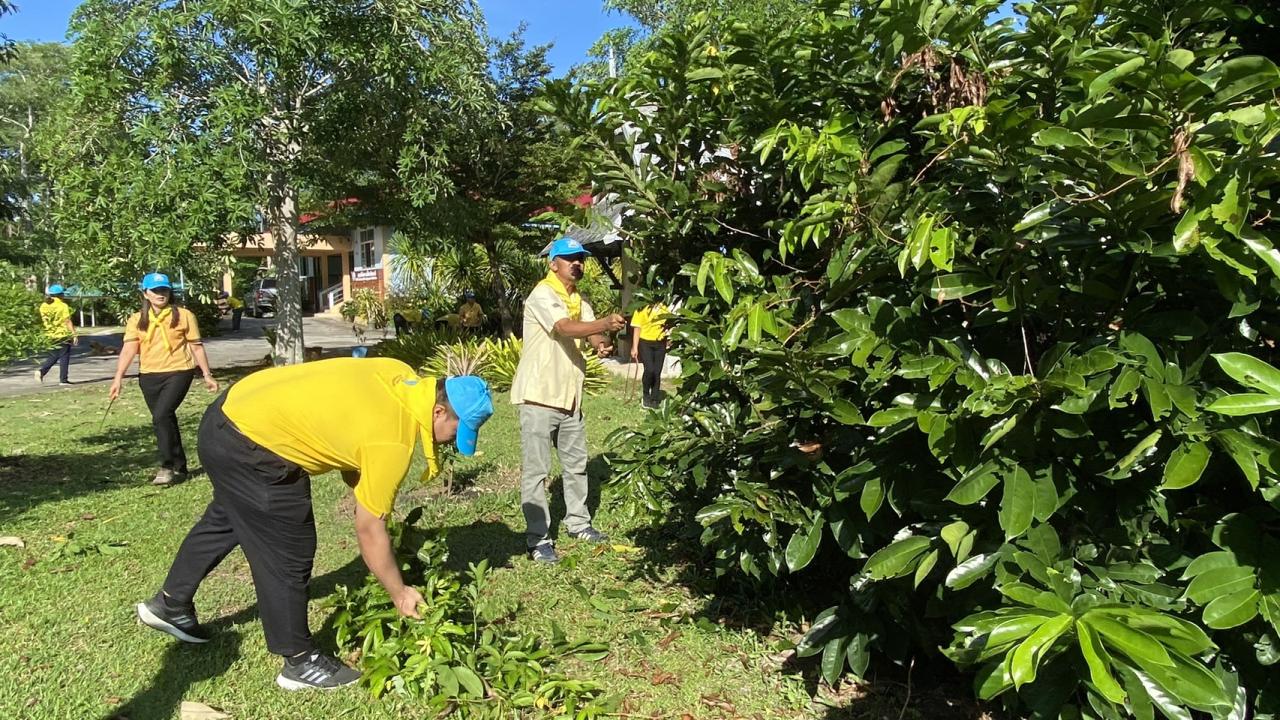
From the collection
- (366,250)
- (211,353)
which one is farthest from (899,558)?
(366,250)

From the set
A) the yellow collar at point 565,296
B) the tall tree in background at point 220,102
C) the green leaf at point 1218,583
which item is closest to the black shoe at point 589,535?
the yellow collar at point 565,296

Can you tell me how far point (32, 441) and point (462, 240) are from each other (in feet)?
21.0

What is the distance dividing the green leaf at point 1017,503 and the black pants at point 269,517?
8.52 feet

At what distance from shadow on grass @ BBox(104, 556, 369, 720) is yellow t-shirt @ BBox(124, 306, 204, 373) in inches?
128

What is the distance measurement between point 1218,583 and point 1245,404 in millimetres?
518

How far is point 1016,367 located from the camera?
88.0 inches

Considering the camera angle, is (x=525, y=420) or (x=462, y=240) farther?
(x=462, y=240)

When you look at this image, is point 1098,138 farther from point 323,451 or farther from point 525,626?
point 525,626

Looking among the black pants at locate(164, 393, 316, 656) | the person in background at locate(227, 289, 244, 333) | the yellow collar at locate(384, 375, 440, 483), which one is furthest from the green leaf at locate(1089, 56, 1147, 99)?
the person in background at locate(227, 289, 244, 333)

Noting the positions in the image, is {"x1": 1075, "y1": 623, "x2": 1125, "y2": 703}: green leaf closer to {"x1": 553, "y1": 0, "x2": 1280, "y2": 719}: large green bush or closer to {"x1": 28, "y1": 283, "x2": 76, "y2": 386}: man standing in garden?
{"x1": 553, "y1": 0, "x2": 1280, "y2": 719}: large green bush

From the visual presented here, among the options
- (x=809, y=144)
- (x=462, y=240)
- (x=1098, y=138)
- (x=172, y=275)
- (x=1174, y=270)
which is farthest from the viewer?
(x=462, y=240)

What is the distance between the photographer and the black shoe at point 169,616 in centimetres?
361

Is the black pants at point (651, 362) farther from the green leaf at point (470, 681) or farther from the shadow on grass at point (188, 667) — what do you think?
the green leaf at point (470, 681)

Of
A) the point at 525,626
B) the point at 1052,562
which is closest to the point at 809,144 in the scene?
the point at 1052,562
